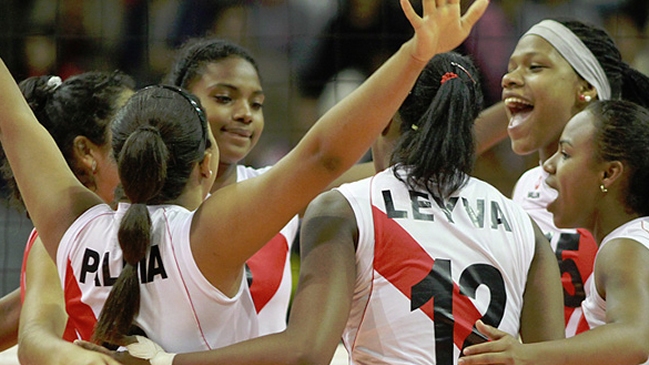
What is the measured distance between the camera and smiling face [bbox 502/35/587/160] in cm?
300

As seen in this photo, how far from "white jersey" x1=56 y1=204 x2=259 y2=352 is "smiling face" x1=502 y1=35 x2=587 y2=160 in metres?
1.52

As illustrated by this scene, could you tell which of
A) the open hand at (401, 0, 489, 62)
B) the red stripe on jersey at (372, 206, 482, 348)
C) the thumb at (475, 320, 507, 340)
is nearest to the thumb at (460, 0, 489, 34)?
the open hand at (401, 0, 489, 62)

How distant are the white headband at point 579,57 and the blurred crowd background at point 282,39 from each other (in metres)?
2.00

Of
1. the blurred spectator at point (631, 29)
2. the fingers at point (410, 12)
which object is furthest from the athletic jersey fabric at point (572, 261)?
the blurred spectator at point (631, 29)

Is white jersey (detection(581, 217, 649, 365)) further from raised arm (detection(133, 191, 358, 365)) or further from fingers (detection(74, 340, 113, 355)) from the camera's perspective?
fingers (detection(74, 340, 113, 355))

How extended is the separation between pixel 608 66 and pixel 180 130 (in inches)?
71.8

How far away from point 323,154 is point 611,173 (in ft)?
3.50

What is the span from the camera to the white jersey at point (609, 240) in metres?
2.22

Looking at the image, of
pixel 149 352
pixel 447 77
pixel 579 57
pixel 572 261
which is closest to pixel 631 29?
pixel 579 57

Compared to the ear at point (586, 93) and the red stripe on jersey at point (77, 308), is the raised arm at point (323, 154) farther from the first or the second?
the ear at point (586, 93)

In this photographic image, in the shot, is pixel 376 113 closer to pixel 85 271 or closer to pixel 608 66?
pixel 85 271

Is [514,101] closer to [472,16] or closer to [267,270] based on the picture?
[267,270]

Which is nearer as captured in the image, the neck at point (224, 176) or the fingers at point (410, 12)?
the fingers at point (410, 12)

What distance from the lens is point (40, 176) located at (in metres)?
1.93
